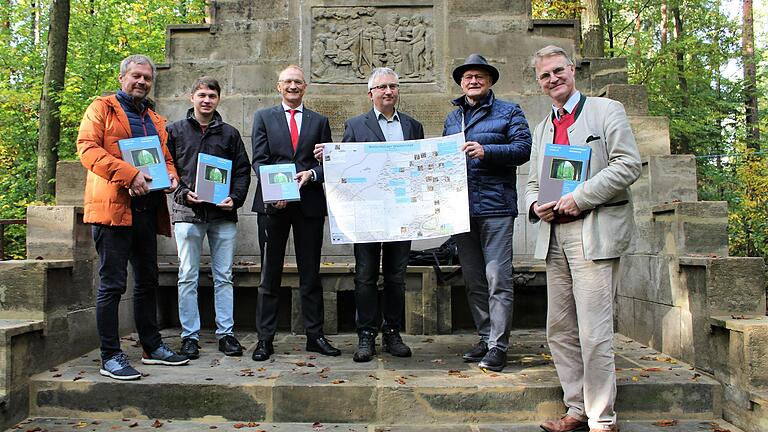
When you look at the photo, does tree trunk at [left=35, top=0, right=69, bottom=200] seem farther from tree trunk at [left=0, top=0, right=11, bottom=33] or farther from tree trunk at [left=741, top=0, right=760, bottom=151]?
tree trunk at [left=741, top=0, right=760, bottom=151]

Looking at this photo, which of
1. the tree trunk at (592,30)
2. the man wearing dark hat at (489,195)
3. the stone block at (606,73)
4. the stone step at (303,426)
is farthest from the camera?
the tree trunk at (592,30)

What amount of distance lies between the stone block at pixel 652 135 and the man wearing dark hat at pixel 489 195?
188cm

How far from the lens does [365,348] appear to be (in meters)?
4.52

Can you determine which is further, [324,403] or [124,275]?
[124,275]

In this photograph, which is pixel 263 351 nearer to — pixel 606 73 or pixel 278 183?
pixel 278 183

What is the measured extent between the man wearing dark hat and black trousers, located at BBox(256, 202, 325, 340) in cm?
120

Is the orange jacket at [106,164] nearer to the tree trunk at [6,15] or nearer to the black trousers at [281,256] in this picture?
the black trousers at [281,256]

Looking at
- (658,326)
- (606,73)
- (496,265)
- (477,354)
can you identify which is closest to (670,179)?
(658,326)

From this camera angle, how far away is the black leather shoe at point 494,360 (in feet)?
13.7

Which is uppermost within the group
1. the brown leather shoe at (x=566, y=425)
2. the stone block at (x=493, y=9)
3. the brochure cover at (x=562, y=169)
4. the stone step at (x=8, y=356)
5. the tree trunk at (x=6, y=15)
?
the tree trunk at (x=6, y=15)

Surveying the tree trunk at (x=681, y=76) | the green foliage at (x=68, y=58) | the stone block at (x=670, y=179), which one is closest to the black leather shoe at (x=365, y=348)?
the stone block at (x=670, y=179)

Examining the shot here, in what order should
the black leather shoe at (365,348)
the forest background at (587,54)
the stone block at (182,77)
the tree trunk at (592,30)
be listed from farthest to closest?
the forest background at (587,54), the tree trunk at (592,30), the stone block at (182,77), the black leather shoe at (365,348)

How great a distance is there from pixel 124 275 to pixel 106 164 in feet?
2.67

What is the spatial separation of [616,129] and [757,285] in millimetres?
1820
